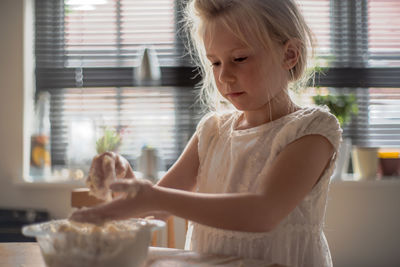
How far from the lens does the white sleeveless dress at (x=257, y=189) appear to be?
40.4 inches

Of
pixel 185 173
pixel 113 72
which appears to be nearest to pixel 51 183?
pixel 113 72

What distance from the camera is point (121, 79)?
2.79 metres

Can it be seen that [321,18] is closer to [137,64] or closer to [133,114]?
[137,64]

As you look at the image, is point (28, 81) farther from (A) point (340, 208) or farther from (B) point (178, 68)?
(A) point (340, 208)

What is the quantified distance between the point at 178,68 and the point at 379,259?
4.72ft

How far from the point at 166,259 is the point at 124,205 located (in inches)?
7.7

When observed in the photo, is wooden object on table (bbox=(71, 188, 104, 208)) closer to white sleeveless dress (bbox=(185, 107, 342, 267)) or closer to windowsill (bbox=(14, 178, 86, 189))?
white sleeveless dress (bbox=(185, 107, 342, 267))

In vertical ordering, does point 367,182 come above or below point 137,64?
below

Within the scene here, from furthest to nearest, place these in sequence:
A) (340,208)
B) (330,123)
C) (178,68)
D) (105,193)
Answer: (178,68) < (340,208) < (330,123) < (105,193)

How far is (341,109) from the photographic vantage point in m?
2.58

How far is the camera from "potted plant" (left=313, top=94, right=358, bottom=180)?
2572mm

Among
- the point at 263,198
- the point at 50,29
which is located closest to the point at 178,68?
the point at 50,29

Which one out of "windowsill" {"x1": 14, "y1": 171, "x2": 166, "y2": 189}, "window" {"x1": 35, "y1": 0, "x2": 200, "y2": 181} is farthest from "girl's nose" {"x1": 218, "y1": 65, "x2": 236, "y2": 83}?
"window" {"x1": 35, "y1": 0, "x2": 200, "y2": 181}

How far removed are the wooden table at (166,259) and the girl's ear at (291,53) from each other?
413 millimetres
